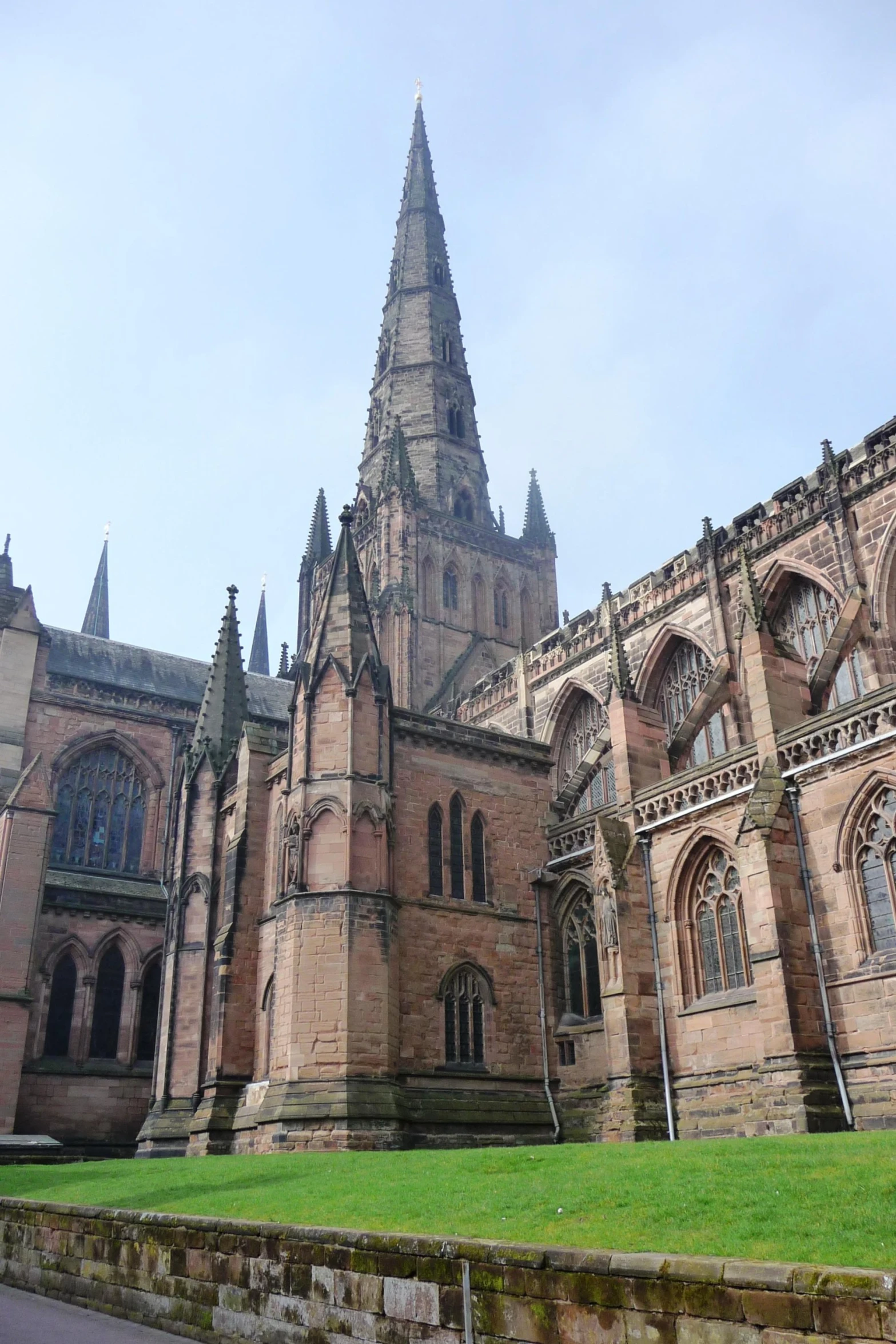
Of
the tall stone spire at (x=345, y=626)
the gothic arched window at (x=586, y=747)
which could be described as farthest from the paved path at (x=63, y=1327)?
the gothic arched window at (x=586, y=747)

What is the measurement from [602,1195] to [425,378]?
5228 centimetres

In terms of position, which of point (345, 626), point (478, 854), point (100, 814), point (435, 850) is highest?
point (345, 626)

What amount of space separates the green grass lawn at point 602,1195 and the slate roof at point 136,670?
75.8 feet

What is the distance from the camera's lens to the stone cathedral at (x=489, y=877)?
18.8m

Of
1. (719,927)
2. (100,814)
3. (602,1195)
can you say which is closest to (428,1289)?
(602,1195)

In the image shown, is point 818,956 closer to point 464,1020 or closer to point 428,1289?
point 464,1020

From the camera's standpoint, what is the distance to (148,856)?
1433 inches

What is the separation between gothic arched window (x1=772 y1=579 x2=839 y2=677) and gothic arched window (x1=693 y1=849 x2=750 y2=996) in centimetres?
788

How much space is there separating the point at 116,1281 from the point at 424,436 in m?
48.3

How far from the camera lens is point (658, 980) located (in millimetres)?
21609

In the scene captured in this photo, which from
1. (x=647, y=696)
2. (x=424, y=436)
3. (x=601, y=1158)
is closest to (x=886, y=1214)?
(x=601, y=1158)

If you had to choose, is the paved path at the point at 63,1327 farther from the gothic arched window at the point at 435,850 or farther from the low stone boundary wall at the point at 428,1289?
the gothic arched window at the point at 435,850

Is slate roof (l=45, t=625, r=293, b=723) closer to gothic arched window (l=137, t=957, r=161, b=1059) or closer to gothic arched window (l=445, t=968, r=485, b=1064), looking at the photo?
gothic arched window (l=137, t=957, r=161, b=1059)

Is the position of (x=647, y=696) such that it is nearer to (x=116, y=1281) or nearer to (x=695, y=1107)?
(x=695, y=1107)
